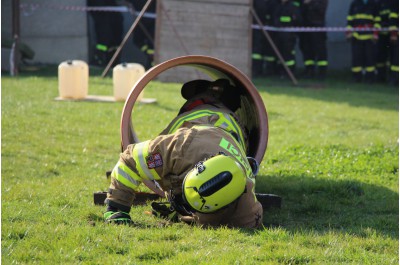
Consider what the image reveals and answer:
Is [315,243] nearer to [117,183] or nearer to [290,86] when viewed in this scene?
[117,183]

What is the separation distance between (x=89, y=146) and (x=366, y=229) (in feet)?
14.0

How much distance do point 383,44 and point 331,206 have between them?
12128 mm

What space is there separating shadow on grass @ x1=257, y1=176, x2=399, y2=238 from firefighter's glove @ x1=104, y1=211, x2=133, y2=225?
106 cm

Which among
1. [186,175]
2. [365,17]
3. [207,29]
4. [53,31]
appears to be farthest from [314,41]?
[186,175]

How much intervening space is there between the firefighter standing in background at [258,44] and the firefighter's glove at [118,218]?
13.1 metres

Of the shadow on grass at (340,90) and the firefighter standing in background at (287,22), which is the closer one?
the shadow on grass at (340,90)

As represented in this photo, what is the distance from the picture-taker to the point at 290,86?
648 inches

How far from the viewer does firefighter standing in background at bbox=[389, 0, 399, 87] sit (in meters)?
17.4

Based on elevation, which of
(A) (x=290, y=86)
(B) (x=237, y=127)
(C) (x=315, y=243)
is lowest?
(A) (x=290, y=86)

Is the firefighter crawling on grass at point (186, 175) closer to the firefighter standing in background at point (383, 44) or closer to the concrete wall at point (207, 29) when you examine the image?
the concrete wall at point (207, 29)

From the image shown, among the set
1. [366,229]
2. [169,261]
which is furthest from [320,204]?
[169,261]

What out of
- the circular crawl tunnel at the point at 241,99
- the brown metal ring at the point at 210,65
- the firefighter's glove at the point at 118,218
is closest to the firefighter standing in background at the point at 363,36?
the circular crawl tunnel at the point at 241,99

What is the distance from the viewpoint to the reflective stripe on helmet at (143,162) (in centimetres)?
561

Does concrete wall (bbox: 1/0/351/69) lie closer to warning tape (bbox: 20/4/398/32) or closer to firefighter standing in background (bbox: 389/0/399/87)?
warning tape (bbox: 20/4/398/32)
